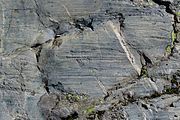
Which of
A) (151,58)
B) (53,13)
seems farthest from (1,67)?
(151,58)

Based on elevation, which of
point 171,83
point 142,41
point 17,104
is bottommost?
point 17,104

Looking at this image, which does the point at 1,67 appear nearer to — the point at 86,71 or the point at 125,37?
the point at 86,71

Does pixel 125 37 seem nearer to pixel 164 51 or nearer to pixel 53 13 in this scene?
pixel 164 51

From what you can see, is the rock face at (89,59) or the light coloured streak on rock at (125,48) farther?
the light coloured streak on rock at (125,48)

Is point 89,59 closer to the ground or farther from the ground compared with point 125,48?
closer to the ground

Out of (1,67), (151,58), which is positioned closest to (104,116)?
(151,58)

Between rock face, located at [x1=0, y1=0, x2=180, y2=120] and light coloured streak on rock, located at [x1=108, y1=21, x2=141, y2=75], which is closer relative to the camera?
rock face, located at [x1=0, y1=0, x2=180, y2=120]

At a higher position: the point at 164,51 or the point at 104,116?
the point at 164,51
